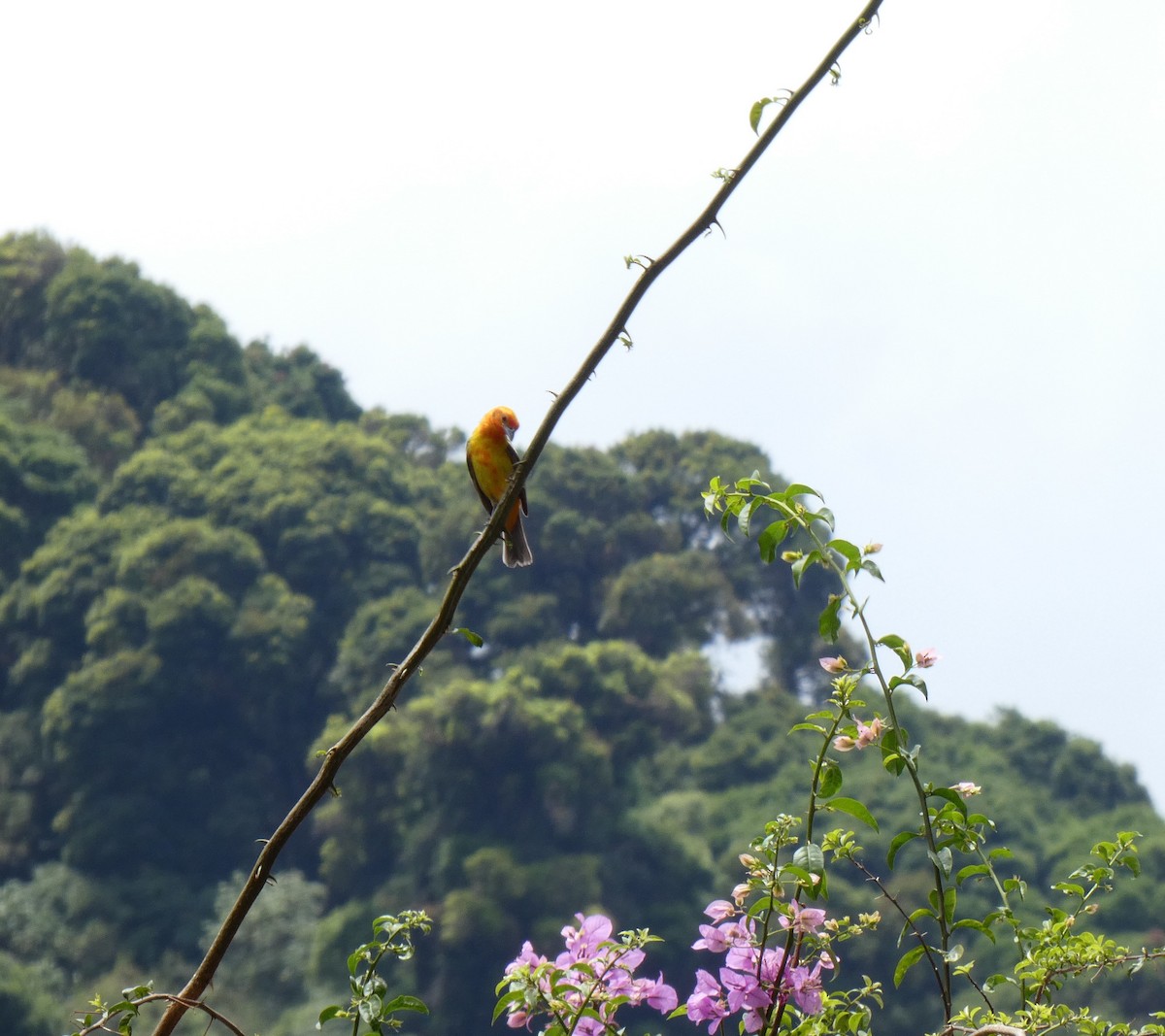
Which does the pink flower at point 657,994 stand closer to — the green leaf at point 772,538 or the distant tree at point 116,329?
the green leaf at point 772,538

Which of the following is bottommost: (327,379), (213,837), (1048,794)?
(213,837)

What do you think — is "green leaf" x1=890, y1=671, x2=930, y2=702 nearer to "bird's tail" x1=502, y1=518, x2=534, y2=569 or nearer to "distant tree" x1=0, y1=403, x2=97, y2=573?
"bird's tail" x1=502, y1=518, x2=534, y2=569

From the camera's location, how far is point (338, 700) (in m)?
36.3

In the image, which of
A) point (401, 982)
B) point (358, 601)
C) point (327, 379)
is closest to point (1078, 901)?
point (401, 982)

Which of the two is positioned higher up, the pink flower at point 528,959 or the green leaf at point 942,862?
the green leaf at point 942,862

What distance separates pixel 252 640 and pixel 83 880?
6.95 meters

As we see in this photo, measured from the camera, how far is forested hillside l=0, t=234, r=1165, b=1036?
29844 millimetres

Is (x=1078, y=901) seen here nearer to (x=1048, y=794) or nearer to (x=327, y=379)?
(x=1048, y=794)

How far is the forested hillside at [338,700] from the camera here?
29.8 metres

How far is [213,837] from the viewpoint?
34.0 metres

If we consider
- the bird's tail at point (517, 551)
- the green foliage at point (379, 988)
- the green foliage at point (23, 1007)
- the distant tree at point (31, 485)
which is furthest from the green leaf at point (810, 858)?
the distant tree at point (31, 485)

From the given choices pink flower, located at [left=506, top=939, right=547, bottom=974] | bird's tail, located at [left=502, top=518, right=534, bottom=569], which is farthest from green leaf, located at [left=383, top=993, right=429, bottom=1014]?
bird's tail, located at [left=502, top=518, right=534, bottom=569]

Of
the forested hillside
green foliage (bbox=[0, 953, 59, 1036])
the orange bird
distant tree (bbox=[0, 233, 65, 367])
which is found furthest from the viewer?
distant tree (bbox=[0, 233, 65, 367])

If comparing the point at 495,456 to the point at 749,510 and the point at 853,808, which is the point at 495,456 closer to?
the point at 749,510
